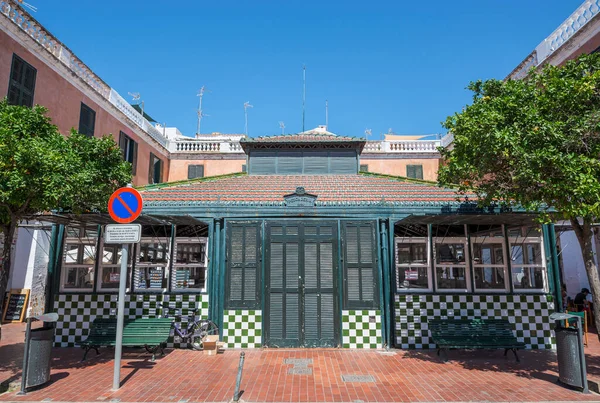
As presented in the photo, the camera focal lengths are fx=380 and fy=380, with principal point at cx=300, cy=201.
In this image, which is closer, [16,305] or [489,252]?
[489,252]

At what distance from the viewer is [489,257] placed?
10.3m

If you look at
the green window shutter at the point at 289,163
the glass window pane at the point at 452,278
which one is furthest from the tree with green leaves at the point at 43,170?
the glass window pane at the point at 452,278

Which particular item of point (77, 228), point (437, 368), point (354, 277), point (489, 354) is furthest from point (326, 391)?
point (77, 228)

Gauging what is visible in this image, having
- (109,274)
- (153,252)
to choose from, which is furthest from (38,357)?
(153,252)

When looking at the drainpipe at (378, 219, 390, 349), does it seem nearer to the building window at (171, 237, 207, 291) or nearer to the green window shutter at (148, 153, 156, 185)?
the building window at (171, 237, 207, 291)

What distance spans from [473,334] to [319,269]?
3.77 meters

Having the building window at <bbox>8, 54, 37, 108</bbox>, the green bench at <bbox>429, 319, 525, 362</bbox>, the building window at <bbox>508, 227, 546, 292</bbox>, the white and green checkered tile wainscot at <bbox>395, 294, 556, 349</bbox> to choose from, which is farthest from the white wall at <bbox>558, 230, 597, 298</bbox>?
the building window at <bbox>8, 54, 37, 108</bbox>

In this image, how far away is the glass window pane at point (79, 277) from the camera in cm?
991

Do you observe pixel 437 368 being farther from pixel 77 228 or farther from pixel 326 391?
pixel 77 228

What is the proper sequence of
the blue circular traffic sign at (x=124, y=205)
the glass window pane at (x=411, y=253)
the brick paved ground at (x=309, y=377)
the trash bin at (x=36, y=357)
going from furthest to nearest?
the glass window pane at (x=411, y=253) → the blue circular traffic sign at (x=124, y=205) → the trash bin at (x=36, y=357) → the brick paved ground at (x=309, y=377)

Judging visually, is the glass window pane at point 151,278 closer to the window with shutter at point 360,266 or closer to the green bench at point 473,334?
the window with shutter at point 360,266

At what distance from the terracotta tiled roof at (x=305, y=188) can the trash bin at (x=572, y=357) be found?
4.25 m

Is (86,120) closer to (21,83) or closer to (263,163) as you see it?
(21,83)

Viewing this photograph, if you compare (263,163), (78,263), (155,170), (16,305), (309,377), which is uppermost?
(155,170)
